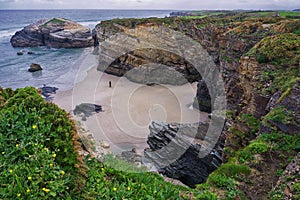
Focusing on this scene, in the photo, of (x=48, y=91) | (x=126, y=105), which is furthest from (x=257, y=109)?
(x=48, y=91)

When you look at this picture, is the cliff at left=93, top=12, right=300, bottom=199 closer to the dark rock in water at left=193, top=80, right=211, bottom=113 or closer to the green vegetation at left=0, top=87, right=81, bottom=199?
the dark rock in water at left=193, top=80, right=211, bottom=113

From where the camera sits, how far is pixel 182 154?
12.4 metres

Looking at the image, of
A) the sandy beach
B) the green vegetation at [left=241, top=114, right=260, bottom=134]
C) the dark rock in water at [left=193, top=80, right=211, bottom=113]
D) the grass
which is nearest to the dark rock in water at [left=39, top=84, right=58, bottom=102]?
the sandy beach

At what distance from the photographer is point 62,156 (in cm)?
446

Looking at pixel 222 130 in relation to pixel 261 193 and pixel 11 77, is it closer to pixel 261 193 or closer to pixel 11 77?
pixel 261 193

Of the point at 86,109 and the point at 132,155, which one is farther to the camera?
the point at 86,109

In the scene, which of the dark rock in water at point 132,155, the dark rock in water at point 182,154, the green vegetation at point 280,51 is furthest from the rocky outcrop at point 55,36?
the green vegetation at point 280,51

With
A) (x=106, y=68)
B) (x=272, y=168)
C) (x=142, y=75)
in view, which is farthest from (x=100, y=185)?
(x=106, y=68)

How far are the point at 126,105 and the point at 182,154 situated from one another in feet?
40.5

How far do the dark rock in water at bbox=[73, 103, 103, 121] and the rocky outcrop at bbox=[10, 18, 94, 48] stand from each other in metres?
36.9

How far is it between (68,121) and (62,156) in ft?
2.97

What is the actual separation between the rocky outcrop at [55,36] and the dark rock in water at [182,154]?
156 ft

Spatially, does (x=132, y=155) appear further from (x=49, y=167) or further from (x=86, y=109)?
(x=49, y=167)

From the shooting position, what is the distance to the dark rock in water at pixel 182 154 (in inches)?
445
